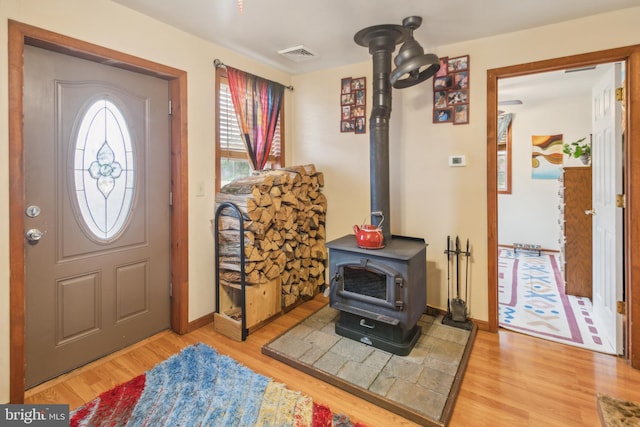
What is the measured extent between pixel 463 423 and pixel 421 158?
2.00 metres

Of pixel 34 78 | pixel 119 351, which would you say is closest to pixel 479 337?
pixel 119 351

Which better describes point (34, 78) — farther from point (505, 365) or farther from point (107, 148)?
point (505, 365)

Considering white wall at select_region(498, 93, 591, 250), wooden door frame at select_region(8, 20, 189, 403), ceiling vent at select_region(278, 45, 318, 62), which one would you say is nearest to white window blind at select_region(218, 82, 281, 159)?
ceiling vent at select_region(278, 45, 318, 62)

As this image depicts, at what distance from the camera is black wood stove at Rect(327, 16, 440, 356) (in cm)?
220

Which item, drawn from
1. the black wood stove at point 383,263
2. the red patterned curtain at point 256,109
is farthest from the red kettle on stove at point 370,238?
the red patterned curtain at point 256,109

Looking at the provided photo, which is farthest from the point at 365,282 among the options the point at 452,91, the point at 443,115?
the point at 452,91

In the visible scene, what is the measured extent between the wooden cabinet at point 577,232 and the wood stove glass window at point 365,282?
2.53 metres

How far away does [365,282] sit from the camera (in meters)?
2.38

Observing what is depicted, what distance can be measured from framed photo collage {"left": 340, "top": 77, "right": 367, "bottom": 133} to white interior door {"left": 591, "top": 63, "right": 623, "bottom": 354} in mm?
1889

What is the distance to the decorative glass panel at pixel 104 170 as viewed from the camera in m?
2.11

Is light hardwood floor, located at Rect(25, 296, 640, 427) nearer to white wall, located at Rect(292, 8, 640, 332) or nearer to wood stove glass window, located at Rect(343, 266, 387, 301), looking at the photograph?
white wall, located at Rect(292, 8, 640, 332)

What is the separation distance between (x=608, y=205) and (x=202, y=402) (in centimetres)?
316

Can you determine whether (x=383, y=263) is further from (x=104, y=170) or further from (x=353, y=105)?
(x=104, y=170)

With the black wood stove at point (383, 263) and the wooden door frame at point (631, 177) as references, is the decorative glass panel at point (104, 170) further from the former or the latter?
the wooden door frame at point (631, 177)
